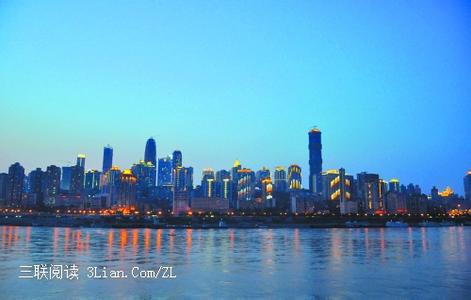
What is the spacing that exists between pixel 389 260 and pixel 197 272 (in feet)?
71.3

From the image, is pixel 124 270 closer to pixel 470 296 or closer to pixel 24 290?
pixel 24 290

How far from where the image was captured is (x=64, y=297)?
78.2 feet

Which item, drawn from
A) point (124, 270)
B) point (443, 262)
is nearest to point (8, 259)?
point (124, 270)

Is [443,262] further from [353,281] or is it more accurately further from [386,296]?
[386,296]

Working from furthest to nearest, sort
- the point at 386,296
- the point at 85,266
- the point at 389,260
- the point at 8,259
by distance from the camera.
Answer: the point at 389,260 → the point at 8,259 → the point at 85,266 → the point at 386,296

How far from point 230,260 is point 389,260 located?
16428mm

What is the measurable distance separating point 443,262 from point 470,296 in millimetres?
20071

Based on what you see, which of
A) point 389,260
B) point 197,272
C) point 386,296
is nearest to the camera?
point 386,296

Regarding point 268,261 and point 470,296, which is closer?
point 470,296

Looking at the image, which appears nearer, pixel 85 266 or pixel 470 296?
pixel 470 296

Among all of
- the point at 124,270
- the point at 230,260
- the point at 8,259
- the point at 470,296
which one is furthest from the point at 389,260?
the point at 8,259

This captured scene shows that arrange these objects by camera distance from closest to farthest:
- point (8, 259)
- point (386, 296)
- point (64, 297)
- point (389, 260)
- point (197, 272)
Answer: point (64, 297), point (386, 296), point (197, 272), point (8, 259), point (389, 260)

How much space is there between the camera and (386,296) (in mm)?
25469

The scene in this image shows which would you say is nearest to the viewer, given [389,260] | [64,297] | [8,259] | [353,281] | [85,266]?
[64,297]
